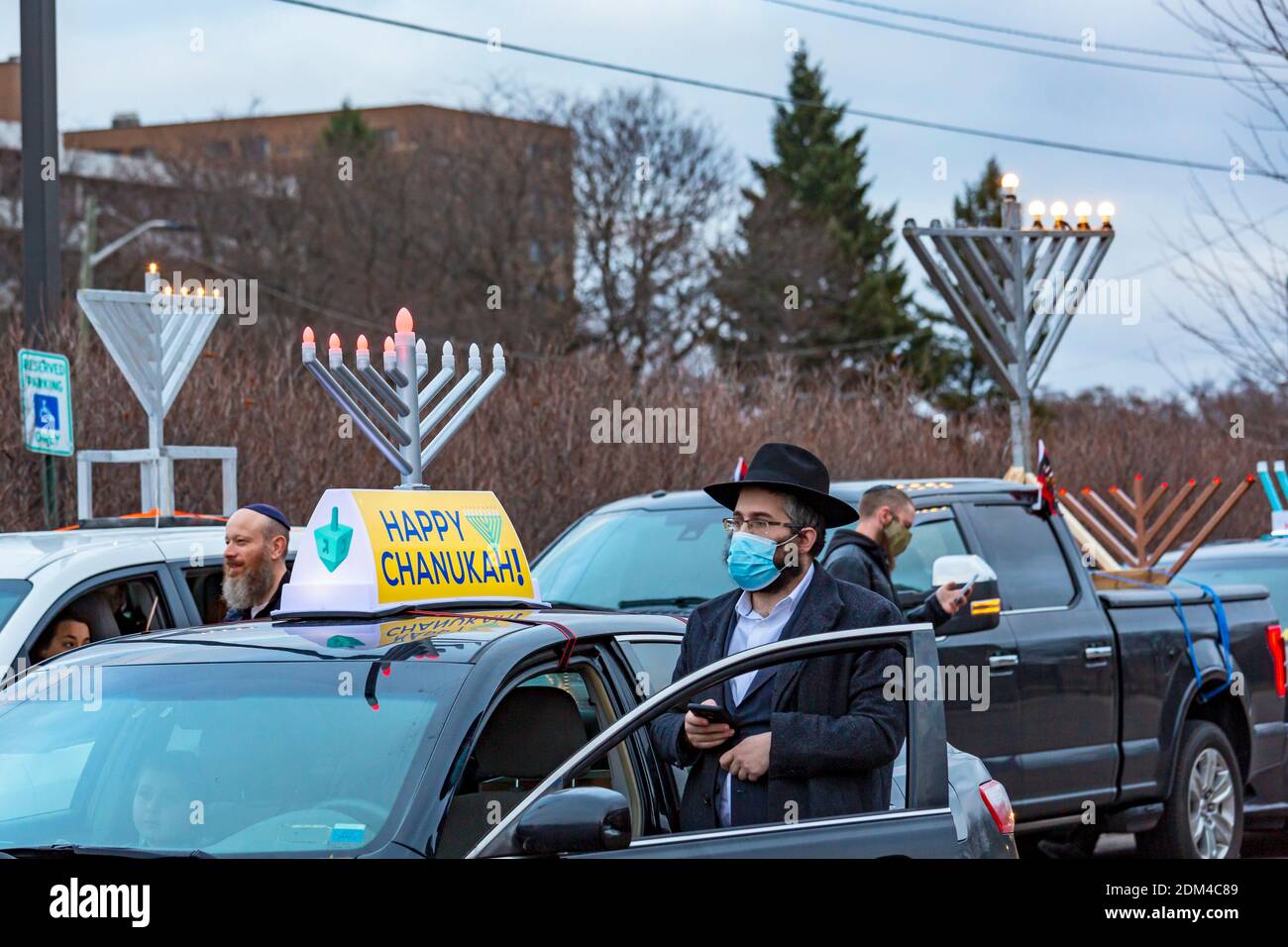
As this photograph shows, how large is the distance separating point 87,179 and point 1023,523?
39.0 m

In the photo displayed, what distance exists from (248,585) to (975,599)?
3207 millimetres

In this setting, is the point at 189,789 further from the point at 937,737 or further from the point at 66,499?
the point at 66,499

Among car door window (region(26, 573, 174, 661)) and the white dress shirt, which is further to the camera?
car door window (region(26, 573, 174, 661))

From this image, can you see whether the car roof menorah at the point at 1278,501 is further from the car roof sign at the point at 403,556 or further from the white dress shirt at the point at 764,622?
the white dress shirt at the point at 764,622

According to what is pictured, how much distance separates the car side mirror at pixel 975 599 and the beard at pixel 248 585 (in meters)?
2.76

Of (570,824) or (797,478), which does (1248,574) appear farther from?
(570,824)

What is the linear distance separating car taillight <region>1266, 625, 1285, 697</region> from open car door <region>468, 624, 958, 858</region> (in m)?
6.74

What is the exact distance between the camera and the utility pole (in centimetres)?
1188

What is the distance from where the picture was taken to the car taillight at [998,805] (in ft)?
16.5

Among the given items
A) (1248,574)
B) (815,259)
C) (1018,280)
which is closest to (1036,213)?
(1018,280)

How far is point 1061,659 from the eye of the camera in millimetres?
9461

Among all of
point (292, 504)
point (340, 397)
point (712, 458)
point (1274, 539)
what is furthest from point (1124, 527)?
point (340, 397)

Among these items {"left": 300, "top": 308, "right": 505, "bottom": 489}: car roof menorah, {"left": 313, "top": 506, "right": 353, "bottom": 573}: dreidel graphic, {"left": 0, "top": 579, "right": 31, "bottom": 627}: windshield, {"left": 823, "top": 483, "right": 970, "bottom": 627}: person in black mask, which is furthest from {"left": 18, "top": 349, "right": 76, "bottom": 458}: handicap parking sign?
{"left": 313, "top": 506, "right": 353, "bottom": 573}: dreidel graphic

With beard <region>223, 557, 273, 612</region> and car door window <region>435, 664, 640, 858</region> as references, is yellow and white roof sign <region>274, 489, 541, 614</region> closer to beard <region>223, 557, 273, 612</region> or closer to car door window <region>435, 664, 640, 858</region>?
car door window <region>435, 664, 640, 858</region>
